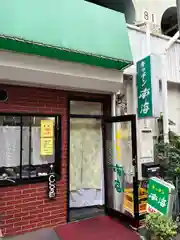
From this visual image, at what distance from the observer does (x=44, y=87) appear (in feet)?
12.0

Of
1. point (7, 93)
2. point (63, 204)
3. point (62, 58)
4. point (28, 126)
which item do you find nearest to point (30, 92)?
point (7, 93)

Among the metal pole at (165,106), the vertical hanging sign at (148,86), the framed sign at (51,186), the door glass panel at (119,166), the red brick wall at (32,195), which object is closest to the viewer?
the red brick wall at (32,195)

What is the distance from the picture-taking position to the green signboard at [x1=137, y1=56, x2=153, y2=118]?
3.86 metres

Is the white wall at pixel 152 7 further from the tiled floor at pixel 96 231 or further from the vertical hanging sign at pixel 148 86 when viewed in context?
the tiled floor at pixel 96 231

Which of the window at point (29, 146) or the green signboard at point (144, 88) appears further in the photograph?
the green signboard at point (144, 88)

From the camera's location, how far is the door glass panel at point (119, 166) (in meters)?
3.97

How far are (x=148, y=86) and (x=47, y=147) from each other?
2249 millimetres

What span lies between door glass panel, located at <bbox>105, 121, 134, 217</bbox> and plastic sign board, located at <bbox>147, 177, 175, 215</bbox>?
1.18m

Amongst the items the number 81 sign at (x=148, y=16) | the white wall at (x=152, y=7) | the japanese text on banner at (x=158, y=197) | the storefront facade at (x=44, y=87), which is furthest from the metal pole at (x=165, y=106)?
the japanese text on banner at (x=158, y=197)

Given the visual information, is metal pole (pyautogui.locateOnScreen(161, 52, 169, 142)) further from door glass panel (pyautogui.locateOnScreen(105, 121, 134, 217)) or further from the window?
the window

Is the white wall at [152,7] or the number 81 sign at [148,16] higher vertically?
the white wall at [152,7]

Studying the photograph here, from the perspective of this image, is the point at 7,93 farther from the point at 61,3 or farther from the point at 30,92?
the point at 61,3

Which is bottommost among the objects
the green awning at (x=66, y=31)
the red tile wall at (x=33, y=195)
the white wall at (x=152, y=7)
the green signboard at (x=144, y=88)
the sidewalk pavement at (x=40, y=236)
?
the sidewalk pavement at (x=40, y=236)

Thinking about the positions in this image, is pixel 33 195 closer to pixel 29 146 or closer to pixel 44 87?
pixel 29 146
